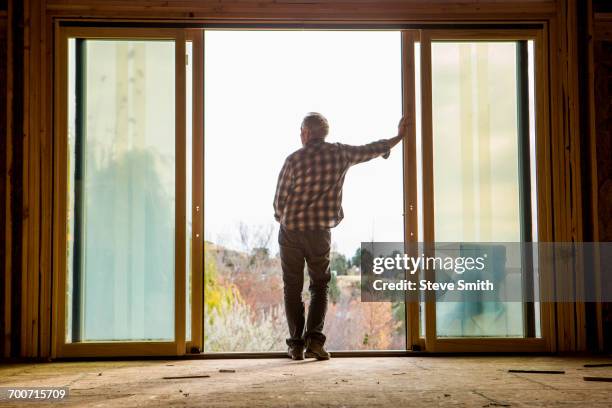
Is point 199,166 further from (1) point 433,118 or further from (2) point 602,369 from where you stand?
(2) point 602,369

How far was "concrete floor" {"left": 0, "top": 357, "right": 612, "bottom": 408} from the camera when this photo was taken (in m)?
2.92

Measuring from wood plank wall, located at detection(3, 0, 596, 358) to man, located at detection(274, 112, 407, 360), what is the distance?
1064mm

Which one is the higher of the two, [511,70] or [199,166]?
[511,70]

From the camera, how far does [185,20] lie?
4.71 m

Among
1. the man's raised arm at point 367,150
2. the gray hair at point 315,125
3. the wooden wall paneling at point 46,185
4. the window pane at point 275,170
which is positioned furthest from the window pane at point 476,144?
the wooden wall paneling at point 46,185

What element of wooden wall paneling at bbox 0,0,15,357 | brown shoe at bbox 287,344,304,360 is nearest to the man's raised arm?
brown shoe at bbox 287,344,304,360

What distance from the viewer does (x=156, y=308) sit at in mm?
4598

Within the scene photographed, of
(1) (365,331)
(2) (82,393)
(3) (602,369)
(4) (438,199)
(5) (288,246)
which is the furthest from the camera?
(1) (365,331)

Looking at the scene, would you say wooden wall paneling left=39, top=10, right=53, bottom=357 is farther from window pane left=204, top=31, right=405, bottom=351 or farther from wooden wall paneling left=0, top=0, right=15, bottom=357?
window pane left=204, top=31, right=405, bottom=351

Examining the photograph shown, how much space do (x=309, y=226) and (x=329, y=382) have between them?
121cm

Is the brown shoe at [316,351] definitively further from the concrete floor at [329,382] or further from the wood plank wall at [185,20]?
the wood plank wall at [185,20]

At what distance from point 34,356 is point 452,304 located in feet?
9.20

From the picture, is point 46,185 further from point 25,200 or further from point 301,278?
point 301,278

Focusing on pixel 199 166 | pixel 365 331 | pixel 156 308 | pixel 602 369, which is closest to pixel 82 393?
pixel 156 308
